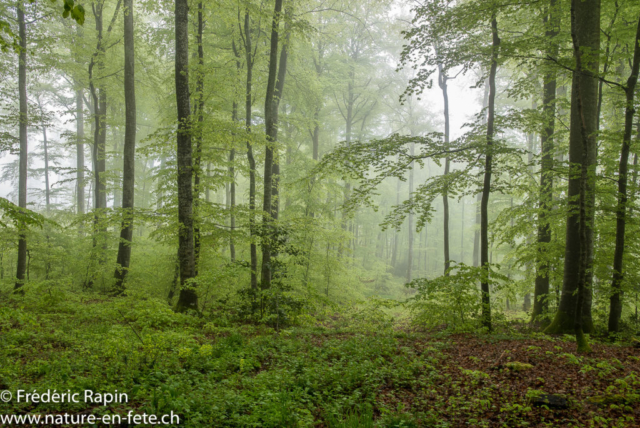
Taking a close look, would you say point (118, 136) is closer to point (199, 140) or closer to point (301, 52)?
point (301, 52)

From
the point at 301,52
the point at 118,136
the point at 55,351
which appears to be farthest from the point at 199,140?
the point at 118,136

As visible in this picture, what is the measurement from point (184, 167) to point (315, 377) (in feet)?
19.3

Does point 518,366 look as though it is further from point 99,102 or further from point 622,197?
point 99,102

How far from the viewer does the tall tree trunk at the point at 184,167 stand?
766 centimetres

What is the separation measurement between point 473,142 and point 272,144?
16.8 feet

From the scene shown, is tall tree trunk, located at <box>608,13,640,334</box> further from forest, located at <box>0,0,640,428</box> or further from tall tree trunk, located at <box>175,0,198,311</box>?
tall tree trunk, located at <box>175,0,198,311</box>

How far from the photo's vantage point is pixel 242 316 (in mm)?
7883

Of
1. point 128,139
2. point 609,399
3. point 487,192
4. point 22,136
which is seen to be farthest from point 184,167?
point 609,399

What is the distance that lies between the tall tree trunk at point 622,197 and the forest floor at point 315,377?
5.66 feet

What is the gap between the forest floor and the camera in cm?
326

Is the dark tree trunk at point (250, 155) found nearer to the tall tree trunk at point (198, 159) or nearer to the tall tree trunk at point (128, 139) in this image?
the tall tree trunk at point (198, 159)

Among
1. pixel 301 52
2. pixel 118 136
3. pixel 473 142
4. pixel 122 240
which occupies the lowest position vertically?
pixel 122 240

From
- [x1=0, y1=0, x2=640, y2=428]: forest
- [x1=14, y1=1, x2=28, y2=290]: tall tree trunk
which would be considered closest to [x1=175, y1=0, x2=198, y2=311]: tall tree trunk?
[x1=0, y1=0, x2=640, y2=428]: forest

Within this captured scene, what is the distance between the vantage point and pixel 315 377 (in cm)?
435
